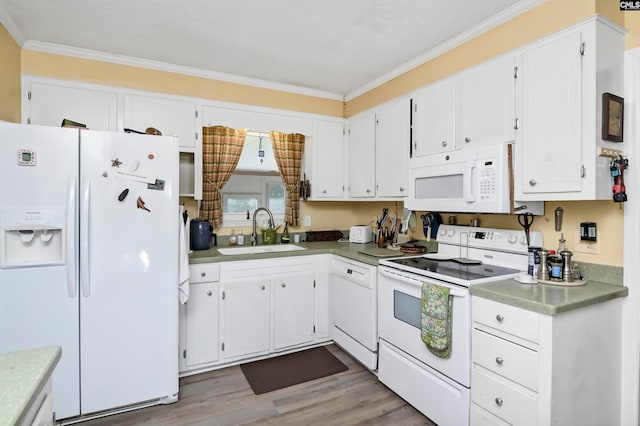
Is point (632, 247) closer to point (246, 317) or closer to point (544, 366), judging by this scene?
point (544, 366)

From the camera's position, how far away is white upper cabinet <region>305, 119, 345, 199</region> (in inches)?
140

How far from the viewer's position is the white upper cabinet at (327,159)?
356 cm

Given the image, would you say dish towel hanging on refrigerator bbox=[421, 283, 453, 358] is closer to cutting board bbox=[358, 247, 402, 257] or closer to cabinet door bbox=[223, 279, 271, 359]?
cutting board bbox=[358, 247, 402, 257]

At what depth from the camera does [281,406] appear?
226 cm

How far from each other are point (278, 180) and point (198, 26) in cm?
167

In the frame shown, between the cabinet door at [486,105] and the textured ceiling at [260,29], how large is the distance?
0.32m

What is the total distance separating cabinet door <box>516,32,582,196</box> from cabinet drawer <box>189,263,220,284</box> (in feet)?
7.19

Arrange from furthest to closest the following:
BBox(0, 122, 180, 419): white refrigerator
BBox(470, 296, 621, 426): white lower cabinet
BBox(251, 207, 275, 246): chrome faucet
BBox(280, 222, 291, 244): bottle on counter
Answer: BBox(280, 222, 291, 244): bottle on counter → BBox(251, 207, 275, 246): chrome faucet → BBox(0, 122, 180, 419): white refrigerator → BBox(470, 296, 621, 426): white lower cabinet

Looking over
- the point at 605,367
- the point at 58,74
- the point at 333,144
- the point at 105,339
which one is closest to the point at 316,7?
the point at 333,144

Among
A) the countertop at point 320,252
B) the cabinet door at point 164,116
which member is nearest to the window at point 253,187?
the countertop at point 320,252

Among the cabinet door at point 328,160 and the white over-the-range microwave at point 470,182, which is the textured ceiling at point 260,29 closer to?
the cabinet door at point 328,160

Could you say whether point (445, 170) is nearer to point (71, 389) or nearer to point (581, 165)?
point (581, 165)

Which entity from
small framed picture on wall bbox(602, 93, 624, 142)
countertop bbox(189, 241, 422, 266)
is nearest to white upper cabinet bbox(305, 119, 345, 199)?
countertop bbox(189, 241, 422, 266)

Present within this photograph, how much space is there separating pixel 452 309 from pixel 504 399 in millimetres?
476
